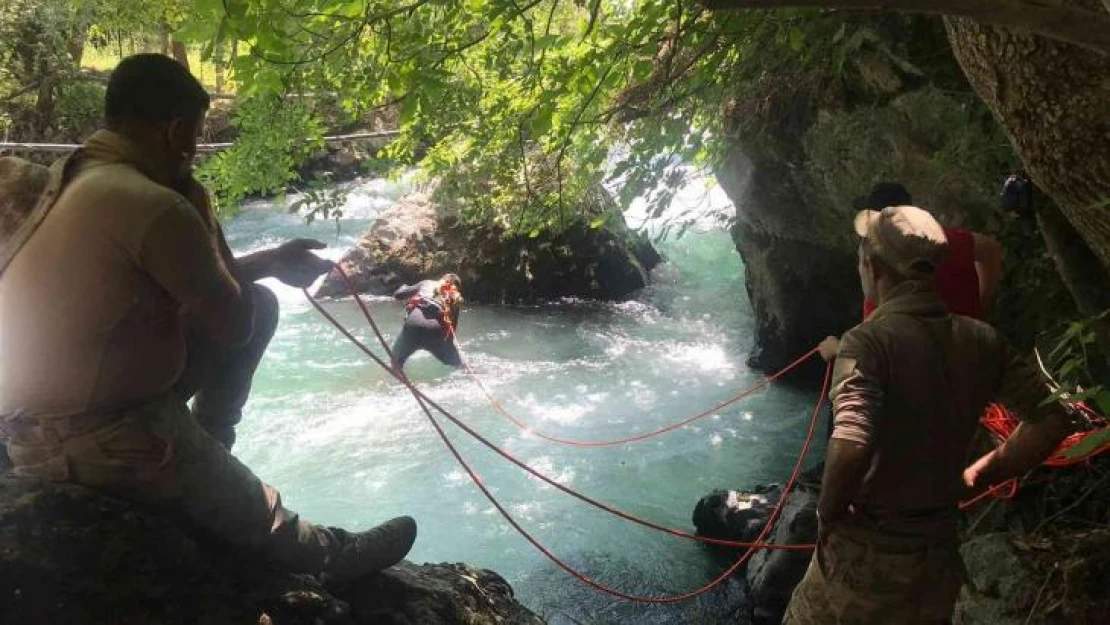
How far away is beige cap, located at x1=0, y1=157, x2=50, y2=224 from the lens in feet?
7.04

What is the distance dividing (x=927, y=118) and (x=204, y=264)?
16.3ft

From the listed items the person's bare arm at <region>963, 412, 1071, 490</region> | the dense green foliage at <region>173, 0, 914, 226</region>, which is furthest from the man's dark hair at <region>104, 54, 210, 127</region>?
the person's bare arm at <region>963, 412, 1071, 490</region>

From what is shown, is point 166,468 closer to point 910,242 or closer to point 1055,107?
point 910,242

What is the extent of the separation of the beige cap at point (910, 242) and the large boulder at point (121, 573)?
2194mm

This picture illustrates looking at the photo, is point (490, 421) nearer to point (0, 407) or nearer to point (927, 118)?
point (927, 118)

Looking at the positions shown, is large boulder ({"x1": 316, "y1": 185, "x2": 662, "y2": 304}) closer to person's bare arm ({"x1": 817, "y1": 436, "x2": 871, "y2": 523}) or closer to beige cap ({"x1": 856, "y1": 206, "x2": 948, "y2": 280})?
beige cap ({"x1": 856, "y1": 206, "x2": 948, "y2": 280})

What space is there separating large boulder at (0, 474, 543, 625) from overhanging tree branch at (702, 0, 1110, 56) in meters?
2.17

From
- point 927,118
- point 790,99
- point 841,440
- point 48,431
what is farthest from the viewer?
point 790,99

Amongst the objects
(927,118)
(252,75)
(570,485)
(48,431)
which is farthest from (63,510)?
(927,118)

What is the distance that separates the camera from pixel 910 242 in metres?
2.21

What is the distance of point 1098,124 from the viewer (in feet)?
7.57

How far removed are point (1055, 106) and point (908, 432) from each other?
1.12m

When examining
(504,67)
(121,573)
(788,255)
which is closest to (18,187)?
(121,573)

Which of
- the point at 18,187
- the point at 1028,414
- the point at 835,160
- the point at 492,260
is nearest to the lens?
the point at 18,187
